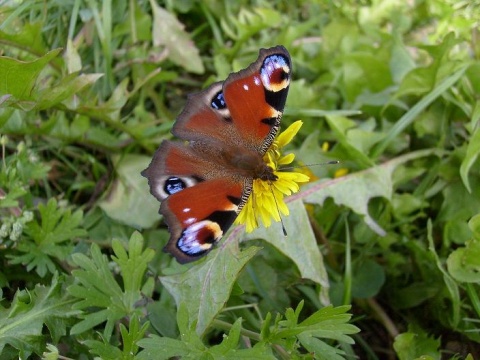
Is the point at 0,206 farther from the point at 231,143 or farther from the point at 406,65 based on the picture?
the point at 406,65

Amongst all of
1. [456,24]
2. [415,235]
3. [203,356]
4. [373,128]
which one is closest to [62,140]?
[203,356]

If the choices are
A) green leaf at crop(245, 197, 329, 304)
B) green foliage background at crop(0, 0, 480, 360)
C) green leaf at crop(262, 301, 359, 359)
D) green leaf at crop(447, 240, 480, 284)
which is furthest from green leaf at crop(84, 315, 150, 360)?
green leaf at crop(447, 240, 480, 284)

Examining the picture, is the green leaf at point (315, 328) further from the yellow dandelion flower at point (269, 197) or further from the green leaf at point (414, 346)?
the green leaf at point (414, 346)

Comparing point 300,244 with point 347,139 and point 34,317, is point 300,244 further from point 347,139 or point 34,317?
point 34,317

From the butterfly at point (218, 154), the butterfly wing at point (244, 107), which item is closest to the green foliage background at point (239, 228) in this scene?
the butterfly at point (218, 154)

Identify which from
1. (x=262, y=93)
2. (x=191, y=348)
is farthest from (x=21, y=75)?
(x=191, y=348)

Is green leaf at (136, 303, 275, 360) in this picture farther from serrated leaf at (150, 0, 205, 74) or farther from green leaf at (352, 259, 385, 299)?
serrated leaf at (150, 0, 205, 74)
